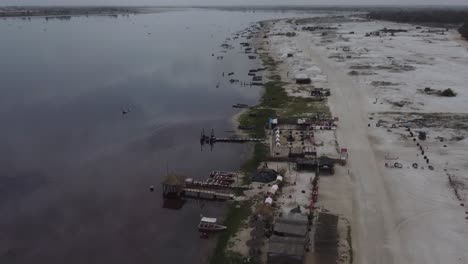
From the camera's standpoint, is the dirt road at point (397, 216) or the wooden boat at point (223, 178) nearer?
the dirt road at point (397, 216)

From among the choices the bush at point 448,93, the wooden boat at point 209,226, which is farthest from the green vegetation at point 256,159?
the bush at point 448,93

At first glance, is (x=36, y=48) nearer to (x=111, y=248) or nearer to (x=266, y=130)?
(x=266, y=130)

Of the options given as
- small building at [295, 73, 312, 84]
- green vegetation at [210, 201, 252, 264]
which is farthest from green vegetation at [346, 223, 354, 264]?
small building at [295, 73, 312, 84]

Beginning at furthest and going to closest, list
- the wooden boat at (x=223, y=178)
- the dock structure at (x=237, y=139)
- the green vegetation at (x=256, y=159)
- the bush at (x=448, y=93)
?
1. the bush at (x=448, y=93)
2. the dock structure at (x=237, y=139)
3. the green vegetation at (x=256, y=159)
4. the wooden boat at (x=223, y=178)

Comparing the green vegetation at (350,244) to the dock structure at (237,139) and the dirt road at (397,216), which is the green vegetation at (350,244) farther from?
the dock structure at (237,139)

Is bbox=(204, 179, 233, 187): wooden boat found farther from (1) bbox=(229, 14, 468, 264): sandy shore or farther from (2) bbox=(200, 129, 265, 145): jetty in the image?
(2) bbox=(200, 129, 265, 145): jetty

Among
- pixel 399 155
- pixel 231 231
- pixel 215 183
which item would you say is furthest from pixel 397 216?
pixel 215 183

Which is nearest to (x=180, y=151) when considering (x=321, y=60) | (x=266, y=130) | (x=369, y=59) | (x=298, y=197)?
(x=266, y=130)
